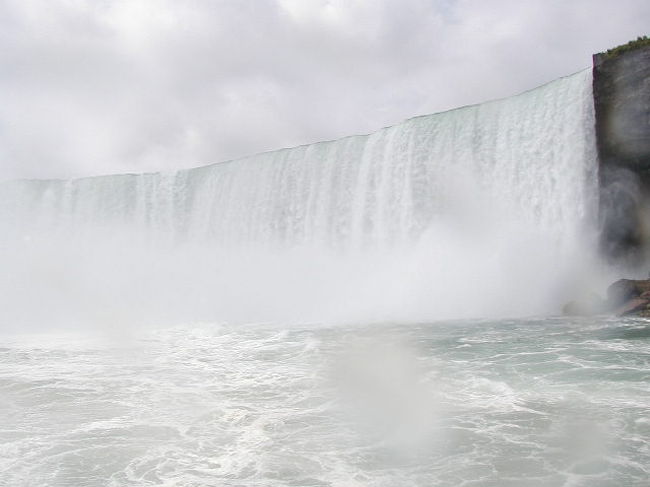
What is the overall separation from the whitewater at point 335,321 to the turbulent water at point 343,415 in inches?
1.9

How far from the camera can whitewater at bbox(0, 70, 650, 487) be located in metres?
6.68

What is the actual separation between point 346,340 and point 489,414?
7899mm

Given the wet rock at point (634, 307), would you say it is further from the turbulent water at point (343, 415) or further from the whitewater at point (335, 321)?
the turbulent water at point (343, 415)

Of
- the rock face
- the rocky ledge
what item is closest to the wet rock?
the rocky ledge

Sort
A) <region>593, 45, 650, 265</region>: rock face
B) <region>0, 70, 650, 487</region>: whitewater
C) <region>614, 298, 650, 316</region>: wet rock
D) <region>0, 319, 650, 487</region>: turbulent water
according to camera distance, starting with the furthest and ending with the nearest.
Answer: <region>593, 45, 650, 265</region>: rock face → <region>614, 298, 650, 316</region>: wet rock → <region>0, 70, 650, 487</region>: whitewater → <region>0, 319, 650, 487</region>: turbulent water

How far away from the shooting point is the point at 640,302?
56.5 ft

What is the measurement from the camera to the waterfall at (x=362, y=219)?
2180 cm

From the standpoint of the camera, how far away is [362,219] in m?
27.2

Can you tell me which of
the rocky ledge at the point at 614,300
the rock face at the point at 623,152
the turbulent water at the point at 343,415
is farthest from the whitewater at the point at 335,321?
the rocky ledge at the point at 614,300

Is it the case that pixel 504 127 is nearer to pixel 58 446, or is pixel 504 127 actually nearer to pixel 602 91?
pixel 602 91

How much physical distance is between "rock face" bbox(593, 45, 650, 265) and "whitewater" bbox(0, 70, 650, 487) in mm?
580

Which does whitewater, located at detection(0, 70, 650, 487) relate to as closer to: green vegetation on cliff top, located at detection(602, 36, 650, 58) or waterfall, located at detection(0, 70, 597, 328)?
waterfall, located at detection(0, 70, 597, 328)

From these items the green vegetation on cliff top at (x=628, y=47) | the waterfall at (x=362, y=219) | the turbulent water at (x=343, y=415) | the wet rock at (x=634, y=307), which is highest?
the green vegetation on cliff top at (x=628, y=47)

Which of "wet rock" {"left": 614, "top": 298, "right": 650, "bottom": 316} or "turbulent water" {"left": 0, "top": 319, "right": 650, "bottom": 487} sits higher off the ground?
"wet rock" {"left": 614, "top": 298, "right": 650, "bottom": 316}
